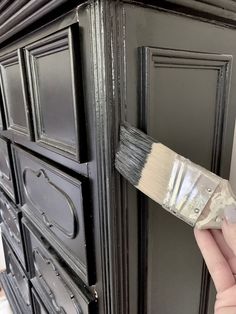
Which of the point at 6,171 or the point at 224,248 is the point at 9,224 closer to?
the point at 6,171

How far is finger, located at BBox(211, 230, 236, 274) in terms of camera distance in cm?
44

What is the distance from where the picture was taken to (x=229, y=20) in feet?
1.68

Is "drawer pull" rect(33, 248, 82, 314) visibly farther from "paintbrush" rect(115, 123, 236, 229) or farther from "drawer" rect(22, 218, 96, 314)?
"paintbrush" rect(115, 123, 236, 229)

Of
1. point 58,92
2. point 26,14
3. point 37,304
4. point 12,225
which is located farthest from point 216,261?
point 12,225

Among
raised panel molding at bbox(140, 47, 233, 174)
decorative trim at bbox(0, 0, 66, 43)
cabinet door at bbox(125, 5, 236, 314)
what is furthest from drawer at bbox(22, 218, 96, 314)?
decorative trim at bbox(0, 0, 66, 43)

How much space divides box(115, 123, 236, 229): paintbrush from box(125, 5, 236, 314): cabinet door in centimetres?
5

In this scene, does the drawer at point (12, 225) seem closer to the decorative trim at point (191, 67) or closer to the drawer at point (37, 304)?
the drawer at point (37, 304)

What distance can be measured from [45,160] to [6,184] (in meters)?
0.51

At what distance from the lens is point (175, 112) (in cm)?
48

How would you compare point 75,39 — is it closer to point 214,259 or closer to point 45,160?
point 45,160

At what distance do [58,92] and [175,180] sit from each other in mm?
278

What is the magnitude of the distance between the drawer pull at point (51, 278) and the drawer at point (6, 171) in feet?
0.75

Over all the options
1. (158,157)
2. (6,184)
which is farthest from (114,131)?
(6,184)

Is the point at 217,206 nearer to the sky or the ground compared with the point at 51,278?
nearer to the sky
